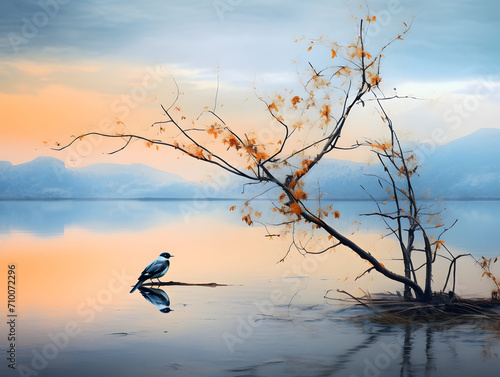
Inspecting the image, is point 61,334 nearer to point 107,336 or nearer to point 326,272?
point 107,336

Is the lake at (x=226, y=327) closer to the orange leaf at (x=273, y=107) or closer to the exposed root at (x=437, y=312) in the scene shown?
the exposed root at (x=437, y=312)

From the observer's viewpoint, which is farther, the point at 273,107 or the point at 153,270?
the point at 153,270

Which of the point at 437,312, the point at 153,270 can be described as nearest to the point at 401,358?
the point at 437,312

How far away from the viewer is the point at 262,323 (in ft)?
28.5

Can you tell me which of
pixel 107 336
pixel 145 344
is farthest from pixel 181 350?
pixel 107 336

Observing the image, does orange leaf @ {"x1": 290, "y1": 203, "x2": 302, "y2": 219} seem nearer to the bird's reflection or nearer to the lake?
the lake

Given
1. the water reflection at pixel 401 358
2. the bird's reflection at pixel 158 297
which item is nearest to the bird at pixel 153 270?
the bird's reflection at pixel 158 297

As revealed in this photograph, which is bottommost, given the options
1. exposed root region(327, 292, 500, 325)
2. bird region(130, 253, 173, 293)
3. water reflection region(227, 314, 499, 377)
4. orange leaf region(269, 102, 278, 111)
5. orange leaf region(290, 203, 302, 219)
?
water reflection region(227, 314, 499, 377)

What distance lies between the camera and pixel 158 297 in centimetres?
1057

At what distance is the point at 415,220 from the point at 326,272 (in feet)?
16.0

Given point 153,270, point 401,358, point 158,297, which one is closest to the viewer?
point 401,358

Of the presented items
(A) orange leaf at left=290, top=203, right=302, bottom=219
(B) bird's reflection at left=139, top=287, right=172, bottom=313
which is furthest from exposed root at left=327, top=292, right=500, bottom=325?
(B) bird's reflection at left=139, top=287, right=172, bottom=313

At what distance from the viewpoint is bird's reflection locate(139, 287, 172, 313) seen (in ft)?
31.9

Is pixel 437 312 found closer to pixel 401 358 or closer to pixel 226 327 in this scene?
pixel 401 358
